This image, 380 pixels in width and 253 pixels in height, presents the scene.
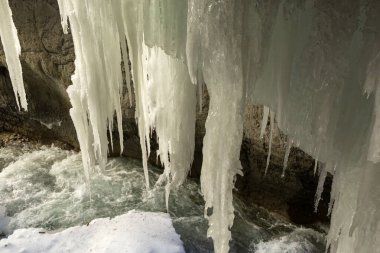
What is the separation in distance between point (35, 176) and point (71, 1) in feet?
15.5

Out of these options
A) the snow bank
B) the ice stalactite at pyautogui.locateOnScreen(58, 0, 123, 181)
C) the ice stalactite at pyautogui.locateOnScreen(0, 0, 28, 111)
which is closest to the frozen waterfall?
the ice stalactite at pyautogui.locateOnScreen(58, 0, 123, 181)

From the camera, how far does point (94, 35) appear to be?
260 centimetres

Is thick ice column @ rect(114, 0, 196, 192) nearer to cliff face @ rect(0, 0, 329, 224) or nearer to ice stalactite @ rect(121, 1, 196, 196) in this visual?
ice stalactite @ rect(121, 1, 196, 196)

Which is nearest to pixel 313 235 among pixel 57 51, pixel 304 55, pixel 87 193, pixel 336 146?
pixel 87 193

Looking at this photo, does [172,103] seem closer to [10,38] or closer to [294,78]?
[294,78]

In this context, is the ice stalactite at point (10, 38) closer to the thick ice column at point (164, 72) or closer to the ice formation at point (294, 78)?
the thick ice column at point (164, 72)

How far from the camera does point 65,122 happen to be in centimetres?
731

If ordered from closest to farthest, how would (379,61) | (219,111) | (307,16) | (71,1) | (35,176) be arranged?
(379,61), (307,16), (219,111), (71,1), (35,176)

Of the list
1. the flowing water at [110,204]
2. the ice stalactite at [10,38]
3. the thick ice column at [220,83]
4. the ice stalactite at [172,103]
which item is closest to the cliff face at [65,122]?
the flowing water at [110,204]

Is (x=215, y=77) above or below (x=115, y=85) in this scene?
above

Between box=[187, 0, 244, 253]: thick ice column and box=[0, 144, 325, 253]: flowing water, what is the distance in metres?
2.86

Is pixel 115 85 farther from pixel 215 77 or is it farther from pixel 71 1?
pixel 215 77

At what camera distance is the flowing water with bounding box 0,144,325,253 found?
507 centimetres

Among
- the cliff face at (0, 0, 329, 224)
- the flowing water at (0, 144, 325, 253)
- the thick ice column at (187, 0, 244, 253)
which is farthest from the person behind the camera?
the cliff face at (0, 0, 329, 224)
